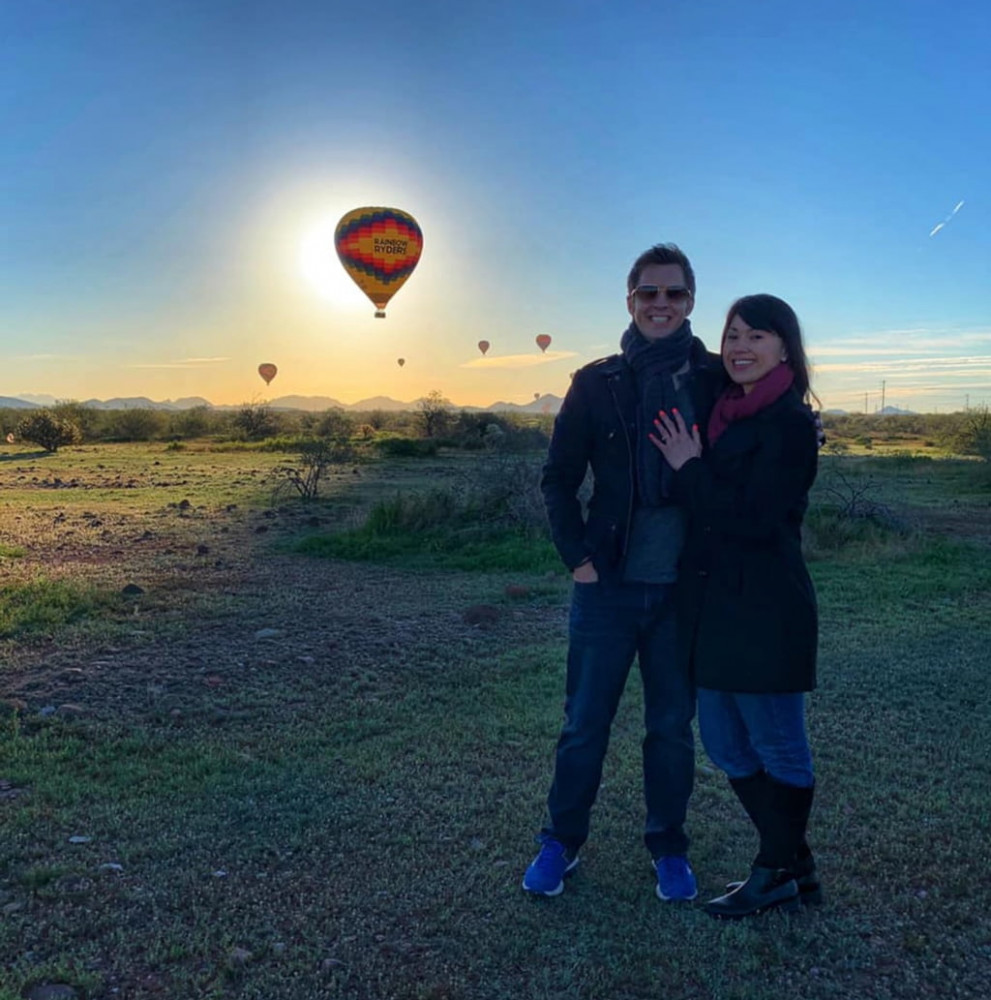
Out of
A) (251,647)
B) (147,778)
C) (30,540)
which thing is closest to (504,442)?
(30,540)

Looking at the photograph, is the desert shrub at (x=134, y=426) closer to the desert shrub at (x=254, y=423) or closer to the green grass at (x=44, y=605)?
the desert shrub at (x=254, y=423)

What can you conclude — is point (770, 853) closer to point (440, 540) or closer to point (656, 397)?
point (656, 397)

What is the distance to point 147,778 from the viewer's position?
407cm

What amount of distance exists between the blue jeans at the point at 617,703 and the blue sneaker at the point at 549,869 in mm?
36

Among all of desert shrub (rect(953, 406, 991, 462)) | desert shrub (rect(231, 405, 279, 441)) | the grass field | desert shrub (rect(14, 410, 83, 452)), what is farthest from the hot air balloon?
desert shrub (rect(231, 405, 279, 441))

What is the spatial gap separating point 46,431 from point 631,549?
3629 centimetres

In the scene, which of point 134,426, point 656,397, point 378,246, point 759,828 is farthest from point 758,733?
point 134,426

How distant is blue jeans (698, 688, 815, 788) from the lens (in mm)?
2760

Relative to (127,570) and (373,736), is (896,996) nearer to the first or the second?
(373,736)

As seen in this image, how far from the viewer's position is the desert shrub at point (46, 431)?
3412cm

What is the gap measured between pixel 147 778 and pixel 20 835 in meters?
0.67

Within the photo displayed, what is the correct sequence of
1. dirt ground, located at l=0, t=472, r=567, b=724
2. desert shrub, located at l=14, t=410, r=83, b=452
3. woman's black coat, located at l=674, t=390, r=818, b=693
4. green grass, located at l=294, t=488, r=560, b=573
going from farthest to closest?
desert shrub, located at l=14, t=410, r=83, b=452 < green grass, located at l=294, t=488, r=560, b=573 < dirt ground, located at l=0, t=472, r=567, b=724 < woman's black coat, located at l=674, t=390, r=818, b=693

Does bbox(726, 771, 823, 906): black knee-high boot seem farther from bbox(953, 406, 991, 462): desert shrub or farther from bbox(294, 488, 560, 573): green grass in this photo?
bbox(953, 406, 991, 462): desert shrub

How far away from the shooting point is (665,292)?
279 cm
